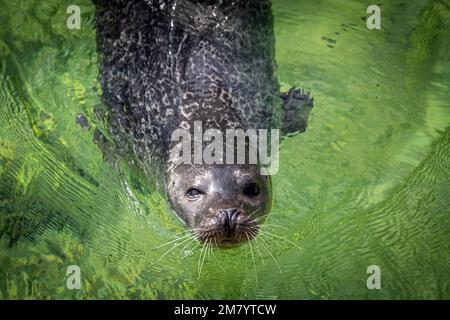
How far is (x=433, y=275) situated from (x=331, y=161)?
1.48 m

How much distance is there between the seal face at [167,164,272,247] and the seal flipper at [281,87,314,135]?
53.6 inches

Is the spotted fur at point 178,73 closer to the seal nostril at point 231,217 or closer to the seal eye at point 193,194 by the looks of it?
the seal eye at point 193,194

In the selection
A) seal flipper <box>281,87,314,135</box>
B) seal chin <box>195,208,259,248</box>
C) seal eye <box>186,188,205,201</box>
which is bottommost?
seal chin <box>195,208,259,248</box>

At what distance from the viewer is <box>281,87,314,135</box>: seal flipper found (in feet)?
25.2

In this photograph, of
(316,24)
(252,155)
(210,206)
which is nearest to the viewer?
(210,206)

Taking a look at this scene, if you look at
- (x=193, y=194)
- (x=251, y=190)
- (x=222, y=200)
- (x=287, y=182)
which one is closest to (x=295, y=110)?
(x=287, y=182)

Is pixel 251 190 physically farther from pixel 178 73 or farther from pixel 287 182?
pixel 178 73

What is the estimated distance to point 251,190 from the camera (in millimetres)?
6148

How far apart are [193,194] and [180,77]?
1368 mm

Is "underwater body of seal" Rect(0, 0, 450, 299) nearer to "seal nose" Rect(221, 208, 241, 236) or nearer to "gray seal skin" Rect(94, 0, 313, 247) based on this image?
"gray seal skin" Rect(94, 0, 313, 247)

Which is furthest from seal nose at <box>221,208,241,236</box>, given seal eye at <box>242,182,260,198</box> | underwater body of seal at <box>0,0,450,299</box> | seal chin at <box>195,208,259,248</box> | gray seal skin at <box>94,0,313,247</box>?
underwater body of seal at <box>0,0,450,299</box>

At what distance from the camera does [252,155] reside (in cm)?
651

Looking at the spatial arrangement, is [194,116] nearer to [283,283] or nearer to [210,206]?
[210,206]

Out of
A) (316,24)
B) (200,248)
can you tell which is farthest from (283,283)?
(316,24)
